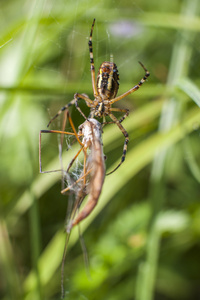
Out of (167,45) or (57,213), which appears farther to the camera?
(167,45)

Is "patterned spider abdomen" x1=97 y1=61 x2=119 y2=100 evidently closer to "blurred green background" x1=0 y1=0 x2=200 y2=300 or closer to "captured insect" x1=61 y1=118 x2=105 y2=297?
"blurred green background" x1=0 y1=0 x2=200 y2=300

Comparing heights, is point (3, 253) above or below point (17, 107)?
below

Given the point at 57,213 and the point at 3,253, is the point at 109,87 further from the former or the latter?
the point at 57,213

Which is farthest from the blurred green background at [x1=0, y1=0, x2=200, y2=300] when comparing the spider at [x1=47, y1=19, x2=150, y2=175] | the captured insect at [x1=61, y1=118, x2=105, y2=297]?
the captured insect at [x1=61, y1=118, x2=105, y2=297]

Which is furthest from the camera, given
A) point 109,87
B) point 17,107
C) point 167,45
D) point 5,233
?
point 167,45

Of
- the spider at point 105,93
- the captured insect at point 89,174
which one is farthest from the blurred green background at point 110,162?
the captured insect at point 89,174

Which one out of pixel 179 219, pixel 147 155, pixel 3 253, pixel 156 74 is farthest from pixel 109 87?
pixel 156 74

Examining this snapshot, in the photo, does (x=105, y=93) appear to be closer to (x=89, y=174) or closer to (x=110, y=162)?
(x=110, y=162)
